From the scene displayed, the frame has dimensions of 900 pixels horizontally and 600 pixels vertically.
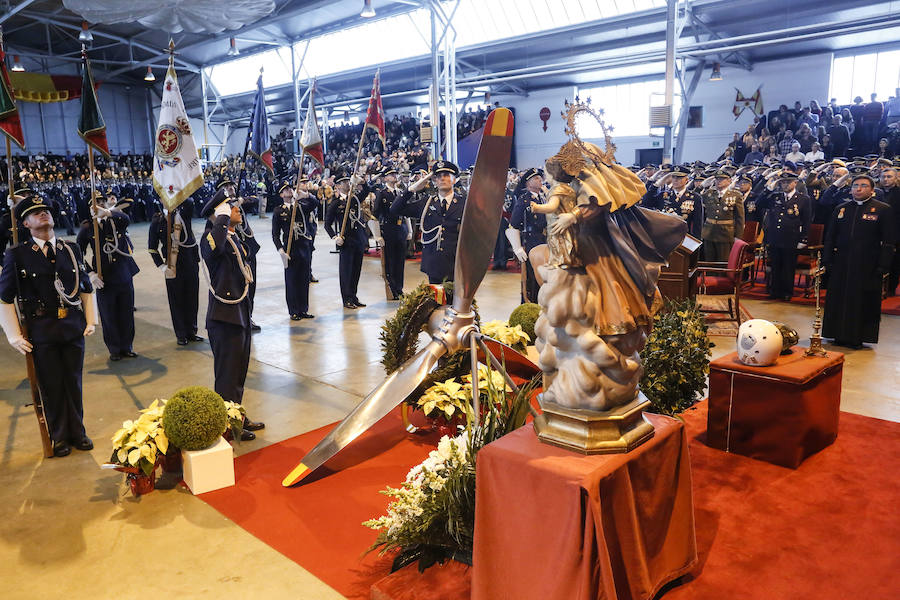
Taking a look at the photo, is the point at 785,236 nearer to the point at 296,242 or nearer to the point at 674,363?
the point at 674,363

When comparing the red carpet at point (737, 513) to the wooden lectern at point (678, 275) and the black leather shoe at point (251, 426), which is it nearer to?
the black leather shoe at point (251, 426)

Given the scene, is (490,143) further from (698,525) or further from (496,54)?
(496,54)

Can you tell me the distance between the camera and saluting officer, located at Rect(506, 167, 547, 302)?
8.69m

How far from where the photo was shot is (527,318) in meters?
6.26

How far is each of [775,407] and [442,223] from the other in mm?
4709

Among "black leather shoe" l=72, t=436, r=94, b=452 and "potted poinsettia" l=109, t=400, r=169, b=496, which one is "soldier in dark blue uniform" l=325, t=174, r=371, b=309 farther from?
"potted poinsettia" l=109, t=400, r=169, b=496

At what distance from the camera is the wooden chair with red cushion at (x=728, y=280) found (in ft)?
25.8

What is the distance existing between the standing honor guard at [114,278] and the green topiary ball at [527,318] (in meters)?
4.36

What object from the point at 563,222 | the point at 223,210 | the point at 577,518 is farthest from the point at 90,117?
the point at 577,518

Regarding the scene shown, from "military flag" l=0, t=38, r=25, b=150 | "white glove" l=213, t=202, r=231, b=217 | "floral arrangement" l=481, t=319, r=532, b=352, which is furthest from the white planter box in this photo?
"military flag" l=0, t=38, r=25, b=150

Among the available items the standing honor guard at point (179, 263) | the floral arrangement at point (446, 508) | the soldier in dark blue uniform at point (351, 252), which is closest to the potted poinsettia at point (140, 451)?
the floral arrangement at point (446, 508)

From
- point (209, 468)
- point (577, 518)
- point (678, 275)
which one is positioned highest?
point (678, 275)

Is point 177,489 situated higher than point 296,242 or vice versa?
point 296,242

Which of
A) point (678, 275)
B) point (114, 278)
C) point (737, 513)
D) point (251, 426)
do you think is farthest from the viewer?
point (678, 275)
